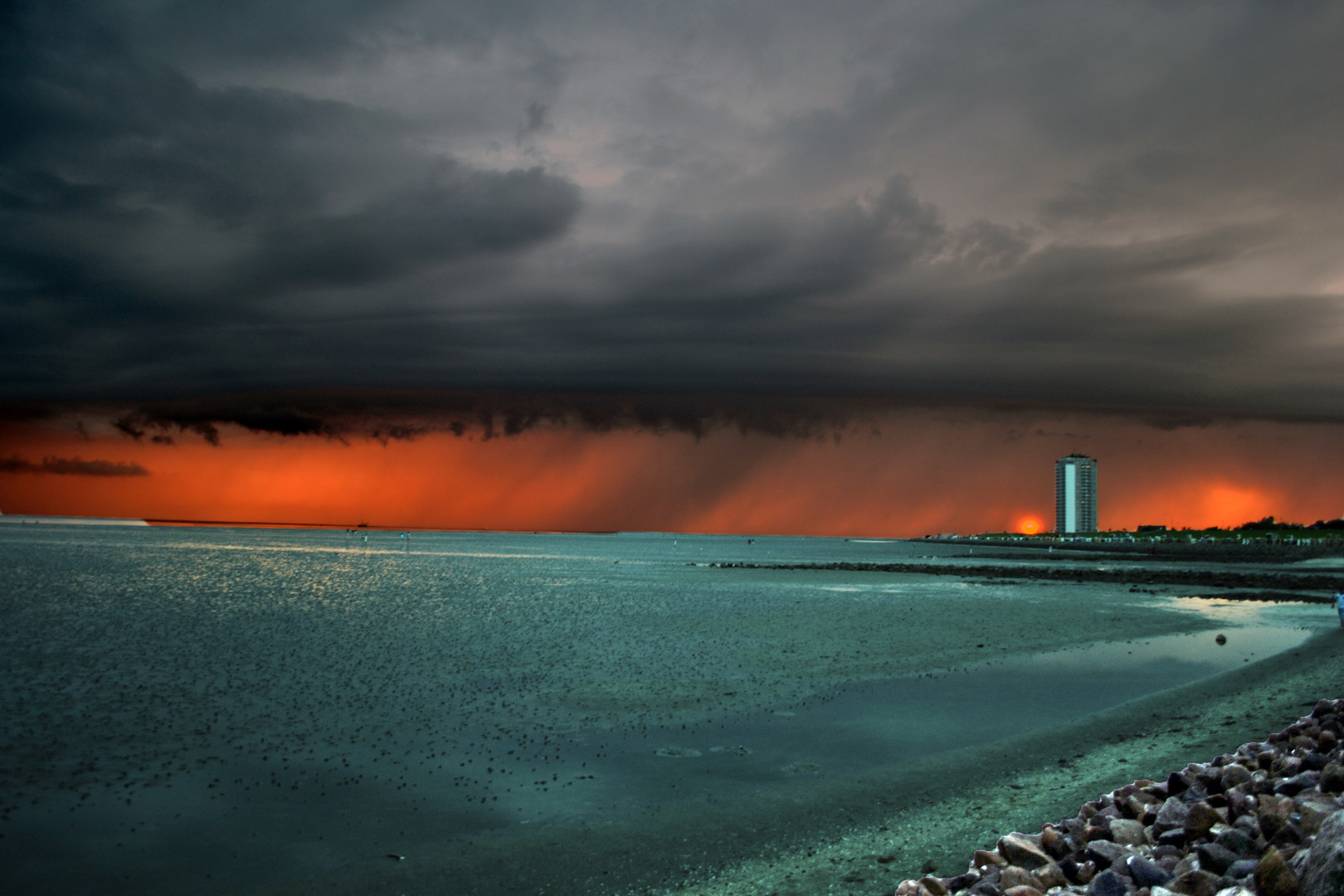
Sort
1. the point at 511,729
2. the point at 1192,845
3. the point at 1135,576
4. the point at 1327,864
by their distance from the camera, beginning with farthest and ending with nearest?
the point at 1135,576, the point at 511,729, the point at 1192,845, the point at 1327,864

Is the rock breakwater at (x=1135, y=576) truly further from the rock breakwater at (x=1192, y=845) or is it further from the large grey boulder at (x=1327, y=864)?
the large grey boulder at (x=1327, y=864)

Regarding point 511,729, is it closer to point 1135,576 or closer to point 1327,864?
point 1327,864

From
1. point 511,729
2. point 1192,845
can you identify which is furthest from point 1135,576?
point 1192,845

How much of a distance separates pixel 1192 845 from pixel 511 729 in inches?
467

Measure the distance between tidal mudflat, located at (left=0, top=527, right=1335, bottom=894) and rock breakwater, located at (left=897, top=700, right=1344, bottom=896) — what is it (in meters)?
1.75

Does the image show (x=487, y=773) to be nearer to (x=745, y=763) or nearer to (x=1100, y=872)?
(x=745, y=763)

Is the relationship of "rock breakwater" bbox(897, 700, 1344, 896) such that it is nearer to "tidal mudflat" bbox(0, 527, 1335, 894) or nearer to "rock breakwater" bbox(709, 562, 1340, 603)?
"tidal mudflat" bbox(0, 527, 1335, 894)

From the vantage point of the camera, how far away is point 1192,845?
738 cm

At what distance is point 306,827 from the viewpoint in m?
10.8

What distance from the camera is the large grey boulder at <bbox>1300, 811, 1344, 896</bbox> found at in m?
5.04

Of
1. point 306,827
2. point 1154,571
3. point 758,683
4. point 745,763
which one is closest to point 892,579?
point 1154,571

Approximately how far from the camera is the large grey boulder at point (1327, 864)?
16.5 feet

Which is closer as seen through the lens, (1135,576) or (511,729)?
(511,729)

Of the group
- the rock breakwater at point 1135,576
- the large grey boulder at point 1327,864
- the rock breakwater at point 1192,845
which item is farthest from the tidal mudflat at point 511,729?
the rock breakwater at point 1135,576
